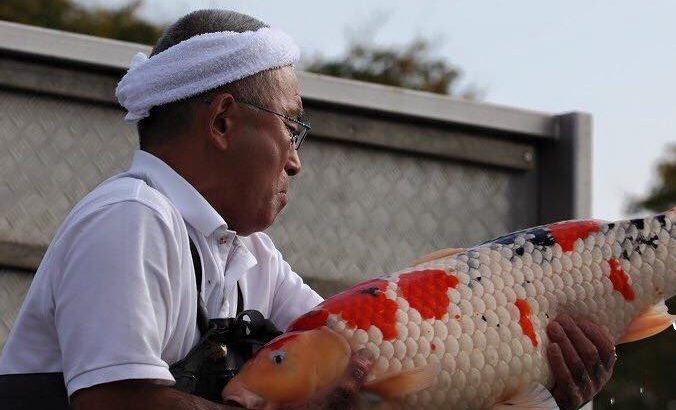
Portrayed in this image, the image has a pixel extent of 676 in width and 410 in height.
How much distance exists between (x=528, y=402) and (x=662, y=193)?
1948 centimetres

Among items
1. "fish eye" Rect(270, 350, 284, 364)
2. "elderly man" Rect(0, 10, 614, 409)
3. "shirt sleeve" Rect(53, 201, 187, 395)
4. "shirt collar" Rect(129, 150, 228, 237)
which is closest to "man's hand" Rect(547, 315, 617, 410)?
"elderly man" Rect(0, 10, 614, 409)

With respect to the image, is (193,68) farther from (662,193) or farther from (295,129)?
(662,193)

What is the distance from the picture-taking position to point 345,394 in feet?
9.29

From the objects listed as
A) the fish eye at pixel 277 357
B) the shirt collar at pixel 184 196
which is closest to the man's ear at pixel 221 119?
the shirt collar at pixel 184 196

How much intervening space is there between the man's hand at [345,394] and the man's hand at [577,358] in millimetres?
464

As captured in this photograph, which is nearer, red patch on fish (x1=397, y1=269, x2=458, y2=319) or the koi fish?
the koi fish

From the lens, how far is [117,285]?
2.66 metres

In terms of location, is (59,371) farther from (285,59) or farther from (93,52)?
(93,52)

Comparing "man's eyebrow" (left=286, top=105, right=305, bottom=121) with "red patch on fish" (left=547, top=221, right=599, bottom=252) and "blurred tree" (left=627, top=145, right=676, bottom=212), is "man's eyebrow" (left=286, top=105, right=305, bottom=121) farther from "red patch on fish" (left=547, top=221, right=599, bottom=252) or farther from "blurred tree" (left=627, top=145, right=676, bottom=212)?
"blurred tree" (left=627, top=145, right=676, bottom=212)

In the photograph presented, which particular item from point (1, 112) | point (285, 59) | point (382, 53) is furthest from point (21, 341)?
point (382, 53)

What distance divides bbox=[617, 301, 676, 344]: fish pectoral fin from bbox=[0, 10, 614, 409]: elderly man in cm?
11

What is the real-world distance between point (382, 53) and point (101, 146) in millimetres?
20274

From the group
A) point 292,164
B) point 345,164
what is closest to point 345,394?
point 292,164

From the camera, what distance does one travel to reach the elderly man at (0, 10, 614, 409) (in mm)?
2664
